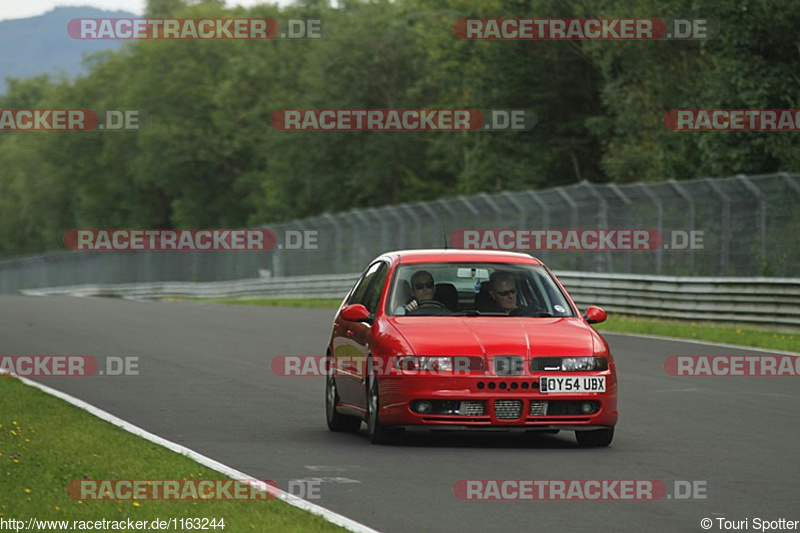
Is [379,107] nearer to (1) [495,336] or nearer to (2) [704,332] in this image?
(2) [704,332]

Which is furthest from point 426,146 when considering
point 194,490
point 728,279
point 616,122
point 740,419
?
point 194,490

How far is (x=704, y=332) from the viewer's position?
25.5 meters

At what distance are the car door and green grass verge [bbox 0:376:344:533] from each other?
1.66 m

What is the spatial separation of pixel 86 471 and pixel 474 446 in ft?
10.1

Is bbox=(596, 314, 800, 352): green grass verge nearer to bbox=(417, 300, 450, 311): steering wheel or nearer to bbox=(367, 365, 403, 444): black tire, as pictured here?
bbox=(417, 300, 450, 311): steering wheel

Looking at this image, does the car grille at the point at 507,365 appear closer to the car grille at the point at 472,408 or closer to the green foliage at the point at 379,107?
the car grille at the point at 472,408

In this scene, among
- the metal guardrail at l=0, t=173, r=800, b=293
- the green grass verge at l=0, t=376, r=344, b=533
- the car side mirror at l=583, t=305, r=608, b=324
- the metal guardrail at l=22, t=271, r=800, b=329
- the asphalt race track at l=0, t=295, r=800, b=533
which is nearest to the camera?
the green grass verge at l=0, t=376, r=344, b=533

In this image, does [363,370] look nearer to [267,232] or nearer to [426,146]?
[267,232]

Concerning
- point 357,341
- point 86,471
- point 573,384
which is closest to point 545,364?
point 573,384

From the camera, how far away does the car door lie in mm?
12000

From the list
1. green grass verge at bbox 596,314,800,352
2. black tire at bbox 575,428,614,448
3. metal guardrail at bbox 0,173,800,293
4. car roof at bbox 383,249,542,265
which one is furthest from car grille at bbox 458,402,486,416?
green grass verge at bbox 596,314,800,352

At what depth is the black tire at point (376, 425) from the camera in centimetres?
1149

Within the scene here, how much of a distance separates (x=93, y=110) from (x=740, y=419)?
101 m

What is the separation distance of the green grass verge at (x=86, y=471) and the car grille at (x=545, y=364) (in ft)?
8.20
